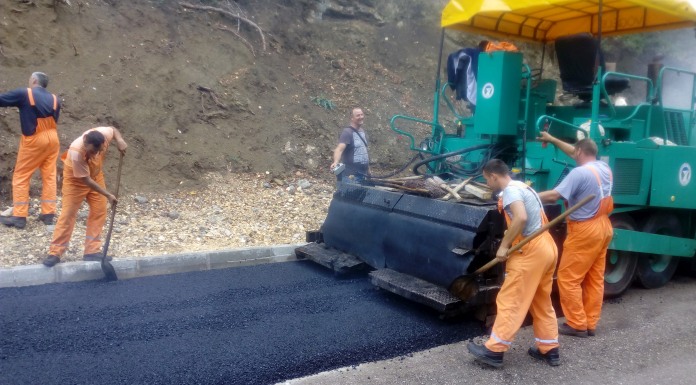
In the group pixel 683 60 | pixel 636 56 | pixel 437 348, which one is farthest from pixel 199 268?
pixel 636 56

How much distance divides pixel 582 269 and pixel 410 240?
4.31ft

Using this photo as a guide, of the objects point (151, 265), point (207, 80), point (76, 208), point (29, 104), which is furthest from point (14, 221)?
point (207, 80)

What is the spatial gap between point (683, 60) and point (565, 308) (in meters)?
4.21

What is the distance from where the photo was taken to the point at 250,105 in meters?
8.79

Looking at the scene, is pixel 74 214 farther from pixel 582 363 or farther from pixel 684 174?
pixel 684 174

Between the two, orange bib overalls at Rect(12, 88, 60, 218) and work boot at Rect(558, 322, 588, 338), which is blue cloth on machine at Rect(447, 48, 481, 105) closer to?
work boot at Rect(558, 322, 588, 338)

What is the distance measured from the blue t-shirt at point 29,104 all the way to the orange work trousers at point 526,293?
4.81 metres

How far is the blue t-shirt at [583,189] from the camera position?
13.8ft

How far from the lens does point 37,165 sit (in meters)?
5.93

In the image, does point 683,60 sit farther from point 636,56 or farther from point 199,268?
point 199,268

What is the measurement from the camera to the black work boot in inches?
228

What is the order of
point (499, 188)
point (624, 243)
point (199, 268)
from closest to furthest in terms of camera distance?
point (499, 188)
point (624, 243)
point (199, 268)

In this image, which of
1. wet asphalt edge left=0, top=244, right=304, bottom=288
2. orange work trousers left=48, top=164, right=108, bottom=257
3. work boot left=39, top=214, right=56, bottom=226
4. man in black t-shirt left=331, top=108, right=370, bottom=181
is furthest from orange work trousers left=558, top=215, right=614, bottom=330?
work boot left=39, top=214, right=56, bottom=226

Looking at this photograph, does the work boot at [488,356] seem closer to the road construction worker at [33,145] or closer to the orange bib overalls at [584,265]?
the orange bib overalls at [584,265]
